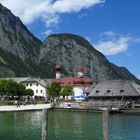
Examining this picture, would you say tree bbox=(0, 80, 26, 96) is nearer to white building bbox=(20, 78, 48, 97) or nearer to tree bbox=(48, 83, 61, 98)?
tree bbox=(48, 83, 61, 98)

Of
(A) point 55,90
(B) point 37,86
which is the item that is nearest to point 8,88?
(A) point 55,90

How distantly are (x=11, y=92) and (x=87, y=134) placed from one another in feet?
312

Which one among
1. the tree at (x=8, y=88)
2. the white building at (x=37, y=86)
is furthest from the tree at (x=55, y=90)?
the white building at (x=37, y=86)

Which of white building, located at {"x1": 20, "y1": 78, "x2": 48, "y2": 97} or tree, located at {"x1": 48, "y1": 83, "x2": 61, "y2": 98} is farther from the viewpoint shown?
white building, located at {"x1": 20, "y1": 78, "x2": 48, "y2": 97}

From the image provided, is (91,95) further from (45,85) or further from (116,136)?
(45,85)

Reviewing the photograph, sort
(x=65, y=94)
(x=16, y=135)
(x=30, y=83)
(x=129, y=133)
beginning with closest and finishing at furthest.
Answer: (x=16, y=135) → (x=129, y=133) → (x=65, y=94) → (x=30, y=83)

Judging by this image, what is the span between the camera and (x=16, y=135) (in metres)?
46.4

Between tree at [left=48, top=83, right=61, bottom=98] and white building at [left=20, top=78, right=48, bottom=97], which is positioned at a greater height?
white building at [left=20, top=78, right=48, bottom=97]

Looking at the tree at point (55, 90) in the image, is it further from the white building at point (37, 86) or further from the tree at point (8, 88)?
the white building at point (37, 86)

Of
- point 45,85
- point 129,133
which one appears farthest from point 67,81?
point 129,133

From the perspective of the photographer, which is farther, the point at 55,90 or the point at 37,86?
the point at 37,86

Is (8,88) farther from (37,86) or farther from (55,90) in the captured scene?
(37,86)

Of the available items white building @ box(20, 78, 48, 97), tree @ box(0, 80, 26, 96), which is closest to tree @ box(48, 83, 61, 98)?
tree @ box(0, 80, 26, 96)

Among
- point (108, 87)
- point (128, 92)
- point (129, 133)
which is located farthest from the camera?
point (108, 87)
